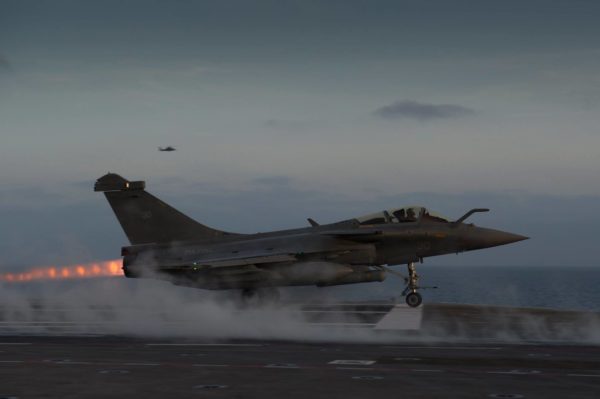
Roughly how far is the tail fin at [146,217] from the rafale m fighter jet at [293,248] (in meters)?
0.04

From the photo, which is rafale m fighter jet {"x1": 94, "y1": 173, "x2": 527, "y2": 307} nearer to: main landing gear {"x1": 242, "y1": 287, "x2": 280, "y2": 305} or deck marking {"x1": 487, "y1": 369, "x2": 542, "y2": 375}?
main landing gear {"x1": 242, "y1": 287, "x2": 280, "y2": 305}

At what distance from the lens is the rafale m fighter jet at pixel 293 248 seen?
3109cm

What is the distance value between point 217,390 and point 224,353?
242 inches

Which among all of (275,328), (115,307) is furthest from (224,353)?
(115,307)

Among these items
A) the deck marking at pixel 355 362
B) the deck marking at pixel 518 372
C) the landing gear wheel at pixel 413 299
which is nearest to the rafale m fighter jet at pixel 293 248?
the landing gear wheel at pixel 413 299

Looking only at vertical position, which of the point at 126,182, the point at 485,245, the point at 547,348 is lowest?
the point at 547,348

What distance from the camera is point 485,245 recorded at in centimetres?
3108

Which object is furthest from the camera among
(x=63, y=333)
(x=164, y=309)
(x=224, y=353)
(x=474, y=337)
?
(x=164, y=309)

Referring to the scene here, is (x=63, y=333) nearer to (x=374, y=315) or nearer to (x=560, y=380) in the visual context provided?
(x=374, y=315)

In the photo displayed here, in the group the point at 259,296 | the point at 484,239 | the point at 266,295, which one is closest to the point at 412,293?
the point at 484,239

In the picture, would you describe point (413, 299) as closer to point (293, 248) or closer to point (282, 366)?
point (293, 248)

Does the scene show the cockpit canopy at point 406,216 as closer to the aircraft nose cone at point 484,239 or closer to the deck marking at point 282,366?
the aircraft nose cone at point 484,239

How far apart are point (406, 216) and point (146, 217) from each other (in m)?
11.6

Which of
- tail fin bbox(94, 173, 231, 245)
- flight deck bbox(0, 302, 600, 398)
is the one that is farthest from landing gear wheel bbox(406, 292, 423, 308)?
tail fin bbox(94, 173, 231, 245)
